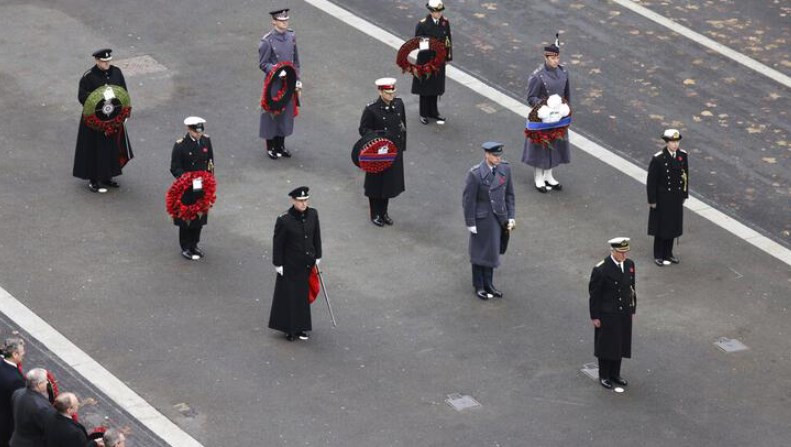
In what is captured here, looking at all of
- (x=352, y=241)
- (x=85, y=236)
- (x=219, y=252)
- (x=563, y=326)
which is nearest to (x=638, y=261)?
(x=563, y=326)

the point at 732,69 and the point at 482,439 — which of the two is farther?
the point at 732,69

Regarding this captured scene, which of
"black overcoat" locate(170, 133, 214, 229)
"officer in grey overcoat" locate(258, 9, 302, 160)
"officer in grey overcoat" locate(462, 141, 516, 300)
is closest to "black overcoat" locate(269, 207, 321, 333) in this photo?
"black overcoat" locate(170, 133, 214, 229)

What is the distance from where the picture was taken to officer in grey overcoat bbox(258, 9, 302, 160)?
2442 cm

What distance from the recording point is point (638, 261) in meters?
22.5

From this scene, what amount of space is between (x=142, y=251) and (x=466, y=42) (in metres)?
8.51

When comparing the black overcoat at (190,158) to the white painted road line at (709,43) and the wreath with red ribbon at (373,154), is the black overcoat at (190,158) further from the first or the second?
the white painted road line at (709,43)

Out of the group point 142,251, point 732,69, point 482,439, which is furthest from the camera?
point 732,69

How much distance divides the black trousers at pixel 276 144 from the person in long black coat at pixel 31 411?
28.7 feet

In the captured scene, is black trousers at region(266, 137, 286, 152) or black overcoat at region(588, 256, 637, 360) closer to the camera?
black overcoat at region(588, 256, 637, 360)

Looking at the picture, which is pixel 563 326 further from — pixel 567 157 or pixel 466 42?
pixel 466 42

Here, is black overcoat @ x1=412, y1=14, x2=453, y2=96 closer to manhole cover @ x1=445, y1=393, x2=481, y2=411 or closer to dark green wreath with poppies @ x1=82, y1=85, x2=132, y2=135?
dark green wreath with poppies @ x1=82, y1=85, x2=132, y2=135

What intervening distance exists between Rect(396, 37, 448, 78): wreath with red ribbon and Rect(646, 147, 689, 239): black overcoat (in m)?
4.39

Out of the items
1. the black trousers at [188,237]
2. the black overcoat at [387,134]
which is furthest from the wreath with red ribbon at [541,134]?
the black trousers at [188,237]

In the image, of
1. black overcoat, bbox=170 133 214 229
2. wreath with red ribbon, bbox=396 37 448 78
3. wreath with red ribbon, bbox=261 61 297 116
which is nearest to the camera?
black overcoat, bbox=170 133 214 229
